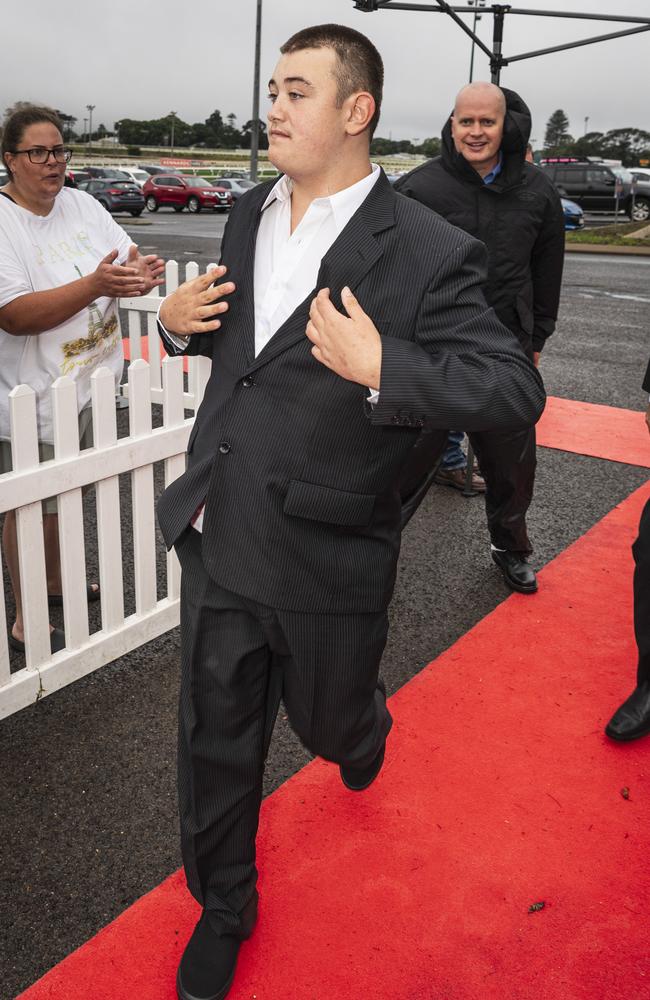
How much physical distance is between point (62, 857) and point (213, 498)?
1.26 m

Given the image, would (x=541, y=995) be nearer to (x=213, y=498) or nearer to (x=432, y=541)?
(x=213, y=498)

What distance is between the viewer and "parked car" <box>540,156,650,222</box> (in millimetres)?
33250

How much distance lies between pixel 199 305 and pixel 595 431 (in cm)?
551

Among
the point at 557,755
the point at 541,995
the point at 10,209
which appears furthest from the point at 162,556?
the point at 541,995

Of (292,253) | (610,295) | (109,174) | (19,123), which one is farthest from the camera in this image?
(109,174)

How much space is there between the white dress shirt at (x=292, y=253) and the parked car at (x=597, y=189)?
111ft

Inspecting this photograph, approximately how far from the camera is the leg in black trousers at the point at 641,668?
317 cm

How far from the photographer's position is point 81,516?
132 inches

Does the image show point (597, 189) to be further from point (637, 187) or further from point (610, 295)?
point (610, 295)

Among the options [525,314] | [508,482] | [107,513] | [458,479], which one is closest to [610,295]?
[458,479]

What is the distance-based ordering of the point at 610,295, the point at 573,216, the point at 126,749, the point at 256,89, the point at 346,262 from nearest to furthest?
the point at 346,262, the point at 126,749, the point at 610,295, the point at 573,216, the point at 256,89

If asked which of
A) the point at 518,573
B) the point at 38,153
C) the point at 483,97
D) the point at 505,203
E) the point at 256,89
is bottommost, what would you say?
the point at 518,573

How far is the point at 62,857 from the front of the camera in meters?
2.61

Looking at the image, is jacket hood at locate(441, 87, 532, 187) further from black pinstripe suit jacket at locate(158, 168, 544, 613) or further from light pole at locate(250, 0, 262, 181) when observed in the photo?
light pole at locate(250, 0, 262, 181)
